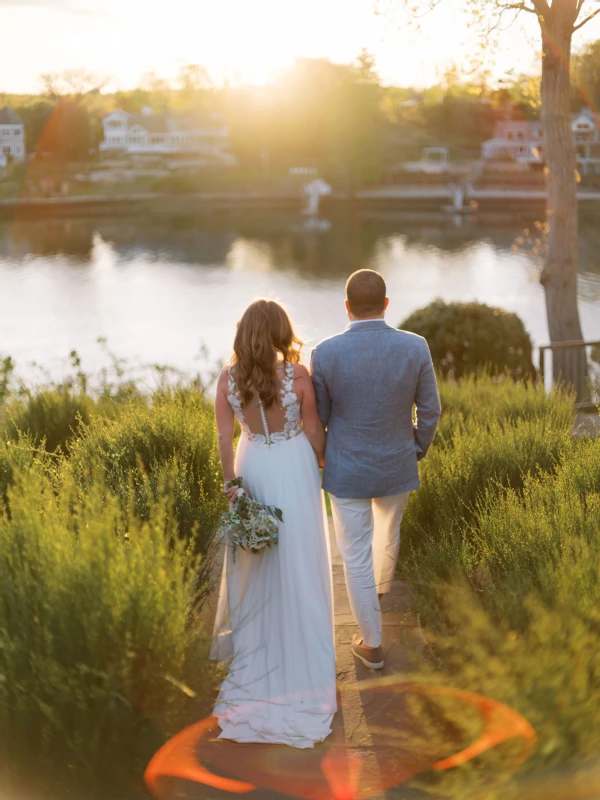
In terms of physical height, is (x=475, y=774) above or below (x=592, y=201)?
below

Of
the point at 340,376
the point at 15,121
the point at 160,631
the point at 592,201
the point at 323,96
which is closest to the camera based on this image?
the point at 160,631

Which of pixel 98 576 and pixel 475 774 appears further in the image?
pixel 98 576

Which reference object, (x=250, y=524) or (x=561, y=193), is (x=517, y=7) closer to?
(x=561, y=193)

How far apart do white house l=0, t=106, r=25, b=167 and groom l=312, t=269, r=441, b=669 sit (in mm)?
83782

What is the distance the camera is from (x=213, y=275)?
48.2m

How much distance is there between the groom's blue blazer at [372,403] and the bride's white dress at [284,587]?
15 cm

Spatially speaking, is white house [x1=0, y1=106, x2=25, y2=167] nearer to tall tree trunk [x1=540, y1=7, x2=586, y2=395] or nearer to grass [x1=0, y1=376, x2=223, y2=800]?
tall tree trunk [x1=540, y1=7, x2=586, y2=395]

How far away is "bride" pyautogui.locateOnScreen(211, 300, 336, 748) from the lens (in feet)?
11.4

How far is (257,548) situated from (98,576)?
0.86 m

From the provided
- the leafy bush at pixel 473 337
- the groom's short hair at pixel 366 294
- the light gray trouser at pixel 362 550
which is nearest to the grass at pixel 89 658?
the light gray trouser at pixel 362 550

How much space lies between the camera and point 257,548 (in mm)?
3506

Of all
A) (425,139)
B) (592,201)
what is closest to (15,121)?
(425,139)

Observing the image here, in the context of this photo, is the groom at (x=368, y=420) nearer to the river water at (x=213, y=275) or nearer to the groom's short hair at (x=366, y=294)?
the groom's short hair at (x=366, y=294)

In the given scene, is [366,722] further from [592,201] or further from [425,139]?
[425,139]
